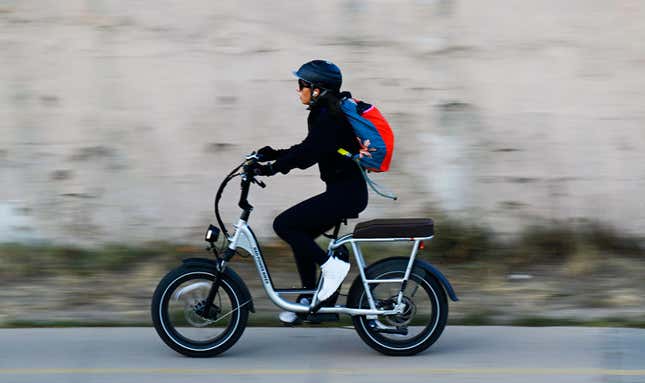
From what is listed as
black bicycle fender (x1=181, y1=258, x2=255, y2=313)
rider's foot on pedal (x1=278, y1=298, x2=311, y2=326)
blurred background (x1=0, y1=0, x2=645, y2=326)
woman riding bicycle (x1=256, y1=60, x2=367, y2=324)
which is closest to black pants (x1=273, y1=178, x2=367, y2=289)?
woman riding bicycle (x1=256, y1=60, x2=367, y2=324)

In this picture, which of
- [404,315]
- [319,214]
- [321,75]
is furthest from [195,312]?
[321,75]

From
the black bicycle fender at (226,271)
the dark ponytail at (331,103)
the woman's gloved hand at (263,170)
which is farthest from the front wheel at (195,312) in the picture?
the dark ponytail at (331,103)

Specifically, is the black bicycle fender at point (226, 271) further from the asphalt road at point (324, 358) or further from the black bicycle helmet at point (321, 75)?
the black bicycle helmet at point (321, 75)

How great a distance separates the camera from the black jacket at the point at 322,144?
5758mm

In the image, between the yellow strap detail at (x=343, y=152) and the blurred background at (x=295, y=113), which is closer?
the yellow strap detail at (x=343, y=152)

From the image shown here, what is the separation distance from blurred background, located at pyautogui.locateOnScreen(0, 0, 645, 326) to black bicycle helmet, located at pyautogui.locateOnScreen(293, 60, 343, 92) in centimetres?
267

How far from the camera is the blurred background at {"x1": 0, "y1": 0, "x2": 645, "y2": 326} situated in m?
8.45

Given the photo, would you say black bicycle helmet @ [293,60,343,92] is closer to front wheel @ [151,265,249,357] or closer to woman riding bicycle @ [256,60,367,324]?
woman riding bicycle @ [256,60,367,324]

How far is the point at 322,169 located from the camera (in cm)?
598

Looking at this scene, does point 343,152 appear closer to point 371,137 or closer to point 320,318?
point 371,137

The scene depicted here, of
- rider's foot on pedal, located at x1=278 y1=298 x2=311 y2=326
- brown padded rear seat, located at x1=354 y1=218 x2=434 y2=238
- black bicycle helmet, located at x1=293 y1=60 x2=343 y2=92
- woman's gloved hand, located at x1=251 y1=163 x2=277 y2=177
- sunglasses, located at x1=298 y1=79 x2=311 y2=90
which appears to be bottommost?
rider's foot on pedal, located at x1=278 y1=298 x2=311 y2=326

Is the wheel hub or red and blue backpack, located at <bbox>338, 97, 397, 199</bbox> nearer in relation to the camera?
red and blue backpack, located at <bbox>338, 97, 397, 199</bbox>

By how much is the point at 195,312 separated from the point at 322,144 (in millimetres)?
1325

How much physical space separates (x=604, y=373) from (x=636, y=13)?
4.01m
